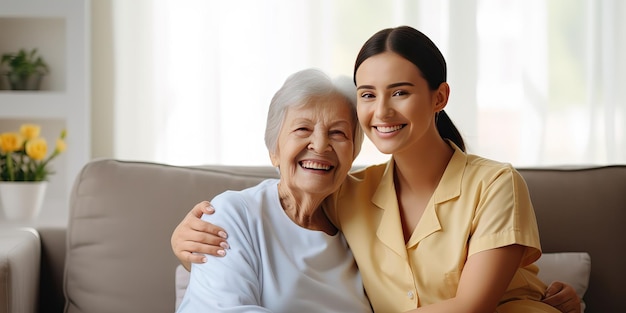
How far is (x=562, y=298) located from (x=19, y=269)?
1.42 meters

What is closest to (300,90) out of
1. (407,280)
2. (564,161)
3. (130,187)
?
(407,280)

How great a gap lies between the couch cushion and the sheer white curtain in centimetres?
131

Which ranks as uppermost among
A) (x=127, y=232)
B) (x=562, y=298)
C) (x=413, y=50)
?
(x=413, y=50)

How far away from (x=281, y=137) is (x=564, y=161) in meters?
2.45

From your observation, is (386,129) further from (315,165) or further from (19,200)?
(19,200)

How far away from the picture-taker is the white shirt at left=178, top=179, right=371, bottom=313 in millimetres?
1700

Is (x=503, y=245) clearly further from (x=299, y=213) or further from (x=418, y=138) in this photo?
(x=299, y=213)

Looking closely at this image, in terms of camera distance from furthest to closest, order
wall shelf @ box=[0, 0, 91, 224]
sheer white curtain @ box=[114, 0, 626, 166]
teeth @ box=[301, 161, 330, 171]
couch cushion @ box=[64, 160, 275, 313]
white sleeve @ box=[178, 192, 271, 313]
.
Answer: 1. sheer white curtain @ box=[114, 0, 626, 166]
2. wall shelf @ box=[0, 0, 91, 224]
3. couch cushion @ box=[64, 160, 275, 313]
4. teeth @ box=[301, 161, 330, 171]
5. white sleeve @ box=[178, 192, 271, 313]

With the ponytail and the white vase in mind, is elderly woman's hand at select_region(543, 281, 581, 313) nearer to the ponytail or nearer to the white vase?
the ponytail

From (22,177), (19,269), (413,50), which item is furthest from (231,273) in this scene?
(22,177)

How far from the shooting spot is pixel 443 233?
1817 mm

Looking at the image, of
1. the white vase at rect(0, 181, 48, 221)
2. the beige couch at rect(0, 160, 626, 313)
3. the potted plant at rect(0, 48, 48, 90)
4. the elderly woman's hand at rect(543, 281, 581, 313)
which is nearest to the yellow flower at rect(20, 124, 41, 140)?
the white vase at rect(0, 181, 48, 221)

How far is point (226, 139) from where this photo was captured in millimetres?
3709

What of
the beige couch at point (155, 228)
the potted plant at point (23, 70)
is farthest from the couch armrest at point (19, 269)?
the potted plant at point (23, 70)
